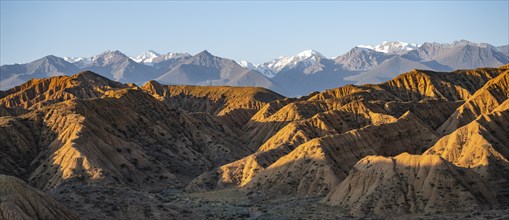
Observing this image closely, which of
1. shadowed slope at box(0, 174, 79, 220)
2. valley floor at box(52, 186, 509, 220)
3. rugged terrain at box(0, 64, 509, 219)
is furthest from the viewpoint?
rugged terrain at box(0, 64, 509, 219)

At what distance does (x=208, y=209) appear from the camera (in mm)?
106938

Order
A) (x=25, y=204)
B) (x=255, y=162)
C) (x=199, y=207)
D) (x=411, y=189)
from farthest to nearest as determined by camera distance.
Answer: (x=255, y=162) < (x=199, y=207) < (x=411, y=189) < (x=25, y=204)

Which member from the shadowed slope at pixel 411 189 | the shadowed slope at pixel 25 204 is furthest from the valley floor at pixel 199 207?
the shadowed slope at pixel 25 204

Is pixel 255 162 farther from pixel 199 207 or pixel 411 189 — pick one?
pixel 411 189

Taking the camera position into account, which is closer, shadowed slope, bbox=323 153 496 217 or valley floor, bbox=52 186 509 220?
valley floor, bbox=52 186 509 220

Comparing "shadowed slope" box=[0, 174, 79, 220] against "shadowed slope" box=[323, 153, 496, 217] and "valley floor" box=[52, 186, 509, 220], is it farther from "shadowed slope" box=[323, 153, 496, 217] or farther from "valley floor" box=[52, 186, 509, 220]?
"shadowed slope" box=[323, 153, 496, 217]

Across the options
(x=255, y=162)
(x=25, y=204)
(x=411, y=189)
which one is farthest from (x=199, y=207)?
(x=25, y=204)

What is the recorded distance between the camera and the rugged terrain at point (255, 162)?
97625 mm

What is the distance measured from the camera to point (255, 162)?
138875 millimetres

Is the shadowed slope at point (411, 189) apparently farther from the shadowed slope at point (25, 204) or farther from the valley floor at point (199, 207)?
the shadowed slope at point (25, 204)

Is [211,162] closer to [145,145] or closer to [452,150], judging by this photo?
[145,145]

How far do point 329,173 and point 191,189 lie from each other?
Result: 90.0 feet

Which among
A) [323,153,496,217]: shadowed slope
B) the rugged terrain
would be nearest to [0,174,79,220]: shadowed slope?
the rugged terrain

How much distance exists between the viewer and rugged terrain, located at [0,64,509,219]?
97625 millimetres
